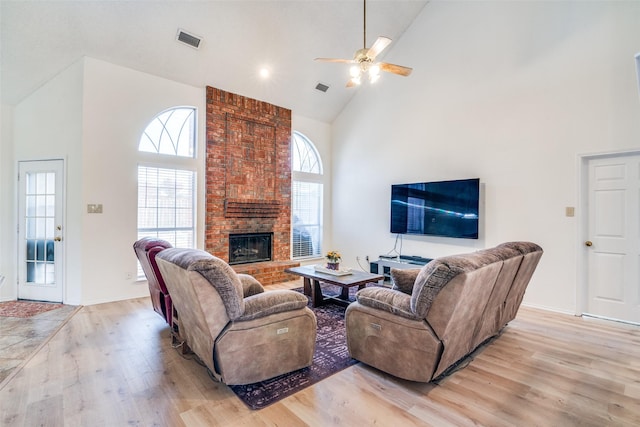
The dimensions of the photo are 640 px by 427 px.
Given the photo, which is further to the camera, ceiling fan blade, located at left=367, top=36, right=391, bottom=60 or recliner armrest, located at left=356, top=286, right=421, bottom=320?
ceiling fan blade, located at left=367, top=36, right=391, bottom=60

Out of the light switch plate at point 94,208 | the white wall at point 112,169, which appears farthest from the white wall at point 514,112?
the light switch plate at point 94,208

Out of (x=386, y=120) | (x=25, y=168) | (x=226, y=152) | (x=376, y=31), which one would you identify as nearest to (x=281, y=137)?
(x=226, y=152)

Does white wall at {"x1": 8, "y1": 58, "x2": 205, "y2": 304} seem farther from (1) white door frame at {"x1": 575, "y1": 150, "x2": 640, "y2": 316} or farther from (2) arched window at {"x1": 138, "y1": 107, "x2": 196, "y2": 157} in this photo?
(1) white door frame at {"x1": 575, "y1": 150, "x2": 640, "y2": 316}

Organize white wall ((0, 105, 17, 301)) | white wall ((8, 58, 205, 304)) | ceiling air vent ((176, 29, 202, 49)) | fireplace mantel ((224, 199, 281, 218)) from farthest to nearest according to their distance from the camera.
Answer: fireplace mantel ((224, 199, 281, 218)) < white wall ((0, 105, 17, 301)) < ceiling air vent ((176, 29, 202, 49)) < white wall ((8, 58, 205, 304))

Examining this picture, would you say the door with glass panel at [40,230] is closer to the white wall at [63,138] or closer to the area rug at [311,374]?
the white wall at [63,138]

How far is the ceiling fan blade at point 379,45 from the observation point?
9.67 feet

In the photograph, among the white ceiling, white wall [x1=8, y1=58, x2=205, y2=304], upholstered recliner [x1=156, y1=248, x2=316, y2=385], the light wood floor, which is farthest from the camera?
white wall [x1=8, y1=58, x2=205, y2=304]

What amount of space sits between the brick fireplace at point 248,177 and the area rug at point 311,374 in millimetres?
2518

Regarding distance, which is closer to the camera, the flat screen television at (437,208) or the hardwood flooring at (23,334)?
the hardwood flooring at (23,334)

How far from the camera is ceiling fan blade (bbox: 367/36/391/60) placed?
116 inches

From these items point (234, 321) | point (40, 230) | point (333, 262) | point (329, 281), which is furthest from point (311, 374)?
point (40, 230)

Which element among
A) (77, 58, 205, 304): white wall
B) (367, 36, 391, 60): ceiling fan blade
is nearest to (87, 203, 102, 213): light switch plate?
(77, 58, 205, 304): white wall

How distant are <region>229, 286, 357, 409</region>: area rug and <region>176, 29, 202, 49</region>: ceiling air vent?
4.25m

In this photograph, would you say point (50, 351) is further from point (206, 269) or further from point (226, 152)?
point (226, 152)
